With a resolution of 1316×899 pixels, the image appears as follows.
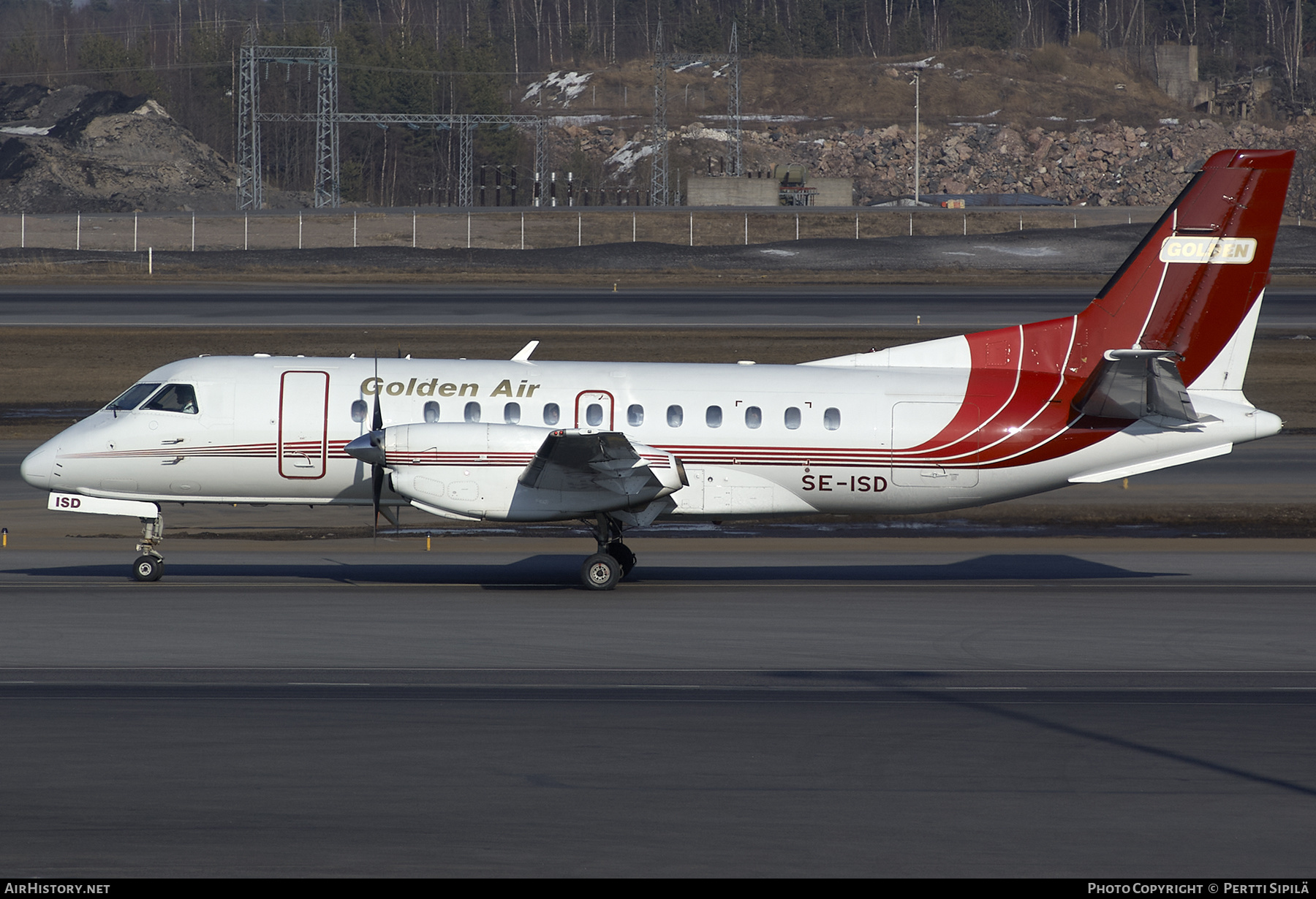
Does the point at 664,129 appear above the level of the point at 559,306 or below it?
above

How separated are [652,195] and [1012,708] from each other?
294 ft

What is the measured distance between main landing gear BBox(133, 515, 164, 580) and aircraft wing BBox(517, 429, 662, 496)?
530cm

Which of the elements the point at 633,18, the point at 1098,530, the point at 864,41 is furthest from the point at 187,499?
the point at 633,18

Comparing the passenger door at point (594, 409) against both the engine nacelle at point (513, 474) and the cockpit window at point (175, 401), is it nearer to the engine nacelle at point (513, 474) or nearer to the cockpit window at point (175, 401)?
the engine nacelle at point (513, 474)

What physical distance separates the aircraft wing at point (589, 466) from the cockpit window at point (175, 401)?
5.00 meters

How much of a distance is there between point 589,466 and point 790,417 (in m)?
3.02

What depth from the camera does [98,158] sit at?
3797 inches

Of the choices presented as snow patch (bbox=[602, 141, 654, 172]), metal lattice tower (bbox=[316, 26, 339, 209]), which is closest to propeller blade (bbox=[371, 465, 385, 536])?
metal lattice tower (bbox=[316, 26, 339, 209])

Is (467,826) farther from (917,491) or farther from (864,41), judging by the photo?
(864,41)

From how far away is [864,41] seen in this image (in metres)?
163

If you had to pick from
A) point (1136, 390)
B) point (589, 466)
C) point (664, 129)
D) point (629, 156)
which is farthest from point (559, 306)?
point (629, 156)

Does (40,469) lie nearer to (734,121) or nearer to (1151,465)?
(1151,465)

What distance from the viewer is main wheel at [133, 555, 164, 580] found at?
1866cm

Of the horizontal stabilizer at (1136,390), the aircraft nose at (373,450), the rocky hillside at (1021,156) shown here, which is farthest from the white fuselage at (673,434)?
the rocky hillside at (1021,156)
